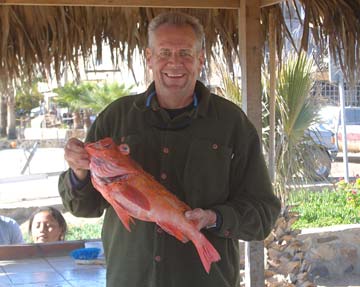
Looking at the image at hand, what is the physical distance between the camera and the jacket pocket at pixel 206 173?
6.84 feet

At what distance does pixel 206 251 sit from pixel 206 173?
255mm

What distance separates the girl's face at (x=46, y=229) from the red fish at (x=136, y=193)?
400 centimetres

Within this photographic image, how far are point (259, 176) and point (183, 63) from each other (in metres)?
0.41

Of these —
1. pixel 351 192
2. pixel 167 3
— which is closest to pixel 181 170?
pixel 167 3

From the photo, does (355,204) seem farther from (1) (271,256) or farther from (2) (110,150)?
(2) (110,150)

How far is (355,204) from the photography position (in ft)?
34.7

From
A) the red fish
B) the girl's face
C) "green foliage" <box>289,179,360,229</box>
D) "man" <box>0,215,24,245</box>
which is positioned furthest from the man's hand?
"green foliage" <box>289,179,360,229</box>

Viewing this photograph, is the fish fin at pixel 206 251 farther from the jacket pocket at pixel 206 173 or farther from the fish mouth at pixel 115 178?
the fish mouth at pixel 115 178

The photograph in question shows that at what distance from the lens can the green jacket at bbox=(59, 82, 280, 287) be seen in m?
2.08

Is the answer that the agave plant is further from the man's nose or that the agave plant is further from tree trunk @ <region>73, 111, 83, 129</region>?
tree trunk @ <region>73, 111, 83, 129</region>

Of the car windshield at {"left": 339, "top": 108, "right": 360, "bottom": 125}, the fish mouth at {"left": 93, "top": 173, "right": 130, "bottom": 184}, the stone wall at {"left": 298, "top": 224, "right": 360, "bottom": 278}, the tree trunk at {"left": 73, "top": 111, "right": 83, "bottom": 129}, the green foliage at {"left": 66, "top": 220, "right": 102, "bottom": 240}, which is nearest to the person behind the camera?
the fish mouth at {"left": 93, "top": 173, "right": 130, "bottom": 184}

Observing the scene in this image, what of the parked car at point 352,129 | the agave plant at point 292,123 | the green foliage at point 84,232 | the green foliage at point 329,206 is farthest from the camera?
the parked car at point 352,129

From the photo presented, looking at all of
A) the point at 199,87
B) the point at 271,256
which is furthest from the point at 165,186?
the point at 271,256

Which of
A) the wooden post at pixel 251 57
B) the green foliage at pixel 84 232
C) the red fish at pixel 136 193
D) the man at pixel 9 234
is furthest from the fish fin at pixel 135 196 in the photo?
the green foliage at pixel 84 232
